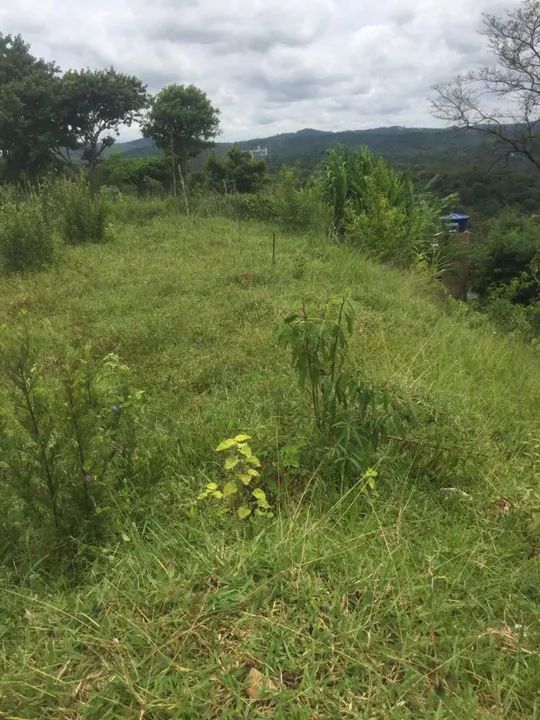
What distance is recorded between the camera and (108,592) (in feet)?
5.42

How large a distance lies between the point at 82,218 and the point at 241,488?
7.06m

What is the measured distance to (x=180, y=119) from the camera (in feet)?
86.1

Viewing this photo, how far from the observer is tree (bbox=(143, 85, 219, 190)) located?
2587 centimetres

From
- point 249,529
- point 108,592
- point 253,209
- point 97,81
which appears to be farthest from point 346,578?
point 97,81

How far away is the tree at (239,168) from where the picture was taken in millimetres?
24953

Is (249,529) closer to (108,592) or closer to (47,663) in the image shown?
(108,592)

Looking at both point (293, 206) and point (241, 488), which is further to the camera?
point (293, 206)

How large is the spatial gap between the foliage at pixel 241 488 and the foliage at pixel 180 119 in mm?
25570

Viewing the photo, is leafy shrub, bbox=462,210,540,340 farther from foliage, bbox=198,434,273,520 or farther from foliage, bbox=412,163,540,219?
foliage, bbox=412,163,540,219

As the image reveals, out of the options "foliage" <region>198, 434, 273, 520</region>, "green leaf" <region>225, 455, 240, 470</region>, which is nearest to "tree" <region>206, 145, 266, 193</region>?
"foliage" <region>198, 434, 273, 520</region>

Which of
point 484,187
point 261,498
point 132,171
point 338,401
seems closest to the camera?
point 261,498

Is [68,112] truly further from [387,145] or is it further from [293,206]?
[387,145]

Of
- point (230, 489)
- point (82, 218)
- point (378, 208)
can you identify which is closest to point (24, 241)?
point (82, 218)

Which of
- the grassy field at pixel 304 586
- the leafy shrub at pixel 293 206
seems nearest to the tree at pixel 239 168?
the leafy shrub at pixel 293 206
